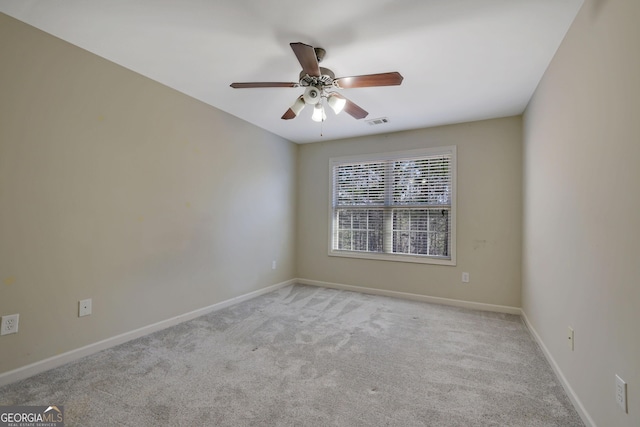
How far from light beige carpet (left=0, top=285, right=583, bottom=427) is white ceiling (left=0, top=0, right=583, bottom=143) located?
7.66 ft

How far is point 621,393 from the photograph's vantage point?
1.25 m

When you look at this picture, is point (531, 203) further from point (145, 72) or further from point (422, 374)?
point (145, 72)

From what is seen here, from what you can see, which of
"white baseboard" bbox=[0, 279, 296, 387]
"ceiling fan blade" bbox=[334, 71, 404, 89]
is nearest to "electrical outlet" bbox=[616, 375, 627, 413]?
"ceiling fan blade" bbox=[334, 71, 404, 89]

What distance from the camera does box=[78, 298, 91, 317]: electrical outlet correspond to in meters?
2.24

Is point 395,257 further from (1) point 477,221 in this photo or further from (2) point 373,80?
(2) point 373,80

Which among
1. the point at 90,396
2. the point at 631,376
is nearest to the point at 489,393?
the point at 631,376

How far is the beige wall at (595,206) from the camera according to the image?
121cm

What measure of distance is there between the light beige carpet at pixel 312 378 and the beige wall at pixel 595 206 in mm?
370

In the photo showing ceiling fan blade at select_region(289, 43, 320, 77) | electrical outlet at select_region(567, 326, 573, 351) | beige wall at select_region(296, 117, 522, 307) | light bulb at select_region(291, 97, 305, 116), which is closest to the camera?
ceiling fan blade at select_region(289, 43, 320, 77)

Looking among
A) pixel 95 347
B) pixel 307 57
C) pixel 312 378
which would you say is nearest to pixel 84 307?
pixel 95 347

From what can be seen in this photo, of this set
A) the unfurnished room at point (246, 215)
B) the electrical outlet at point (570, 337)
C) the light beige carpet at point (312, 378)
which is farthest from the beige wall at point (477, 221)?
the electrical outlet at point (570, 337)

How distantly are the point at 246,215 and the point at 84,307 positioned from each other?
194 centimetres

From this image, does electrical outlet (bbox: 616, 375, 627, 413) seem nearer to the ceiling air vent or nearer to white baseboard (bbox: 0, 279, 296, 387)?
the ceiling air vent

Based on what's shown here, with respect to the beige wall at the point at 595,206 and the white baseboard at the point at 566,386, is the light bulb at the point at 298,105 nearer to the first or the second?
the beige wall at the point at 595,206
